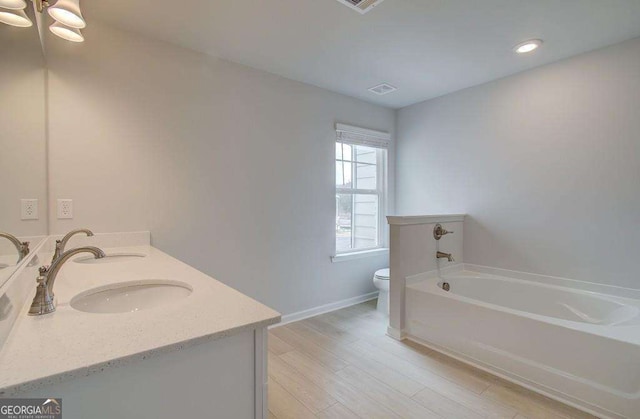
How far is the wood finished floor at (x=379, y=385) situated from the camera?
162 cm

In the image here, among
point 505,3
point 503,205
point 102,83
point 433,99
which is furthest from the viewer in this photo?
point 433,99

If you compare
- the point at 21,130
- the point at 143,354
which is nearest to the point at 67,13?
the point at 21,130

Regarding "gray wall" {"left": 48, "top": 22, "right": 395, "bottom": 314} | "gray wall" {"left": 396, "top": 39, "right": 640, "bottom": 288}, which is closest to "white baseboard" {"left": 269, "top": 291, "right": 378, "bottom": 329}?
"gray wall" {"left": 48, "top": 22, "right": 395, "bottom": 314}

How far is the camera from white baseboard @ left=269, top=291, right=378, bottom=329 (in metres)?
2.81

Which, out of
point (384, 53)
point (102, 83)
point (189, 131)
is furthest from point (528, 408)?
point (102, 83)

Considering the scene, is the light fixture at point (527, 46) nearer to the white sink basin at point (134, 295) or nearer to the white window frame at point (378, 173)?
the white window frame at point (378, 173)

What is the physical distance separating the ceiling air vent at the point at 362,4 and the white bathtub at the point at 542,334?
6.67ft

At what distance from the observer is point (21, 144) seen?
1.34 meters

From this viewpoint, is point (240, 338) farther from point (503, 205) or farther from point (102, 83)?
point (503, 205)

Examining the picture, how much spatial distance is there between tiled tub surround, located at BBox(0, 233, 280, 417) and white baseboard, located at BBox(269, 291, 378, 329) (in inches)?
77.0

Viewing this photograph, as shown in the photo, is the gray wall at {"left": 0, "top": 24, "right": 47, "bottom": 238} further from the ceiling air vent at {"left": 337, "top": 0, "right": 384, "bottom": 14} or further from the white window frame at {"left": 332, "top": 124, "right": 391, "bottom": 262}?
the white window frame at {"left": 332, "top": 124, "right": 391, "bottom": 262}

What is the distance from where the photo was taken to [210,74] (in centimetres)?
234

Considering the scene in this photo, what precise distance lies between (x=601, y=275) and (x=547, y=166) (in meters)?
0.92

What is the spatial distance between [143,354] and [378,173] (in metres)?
3.33
